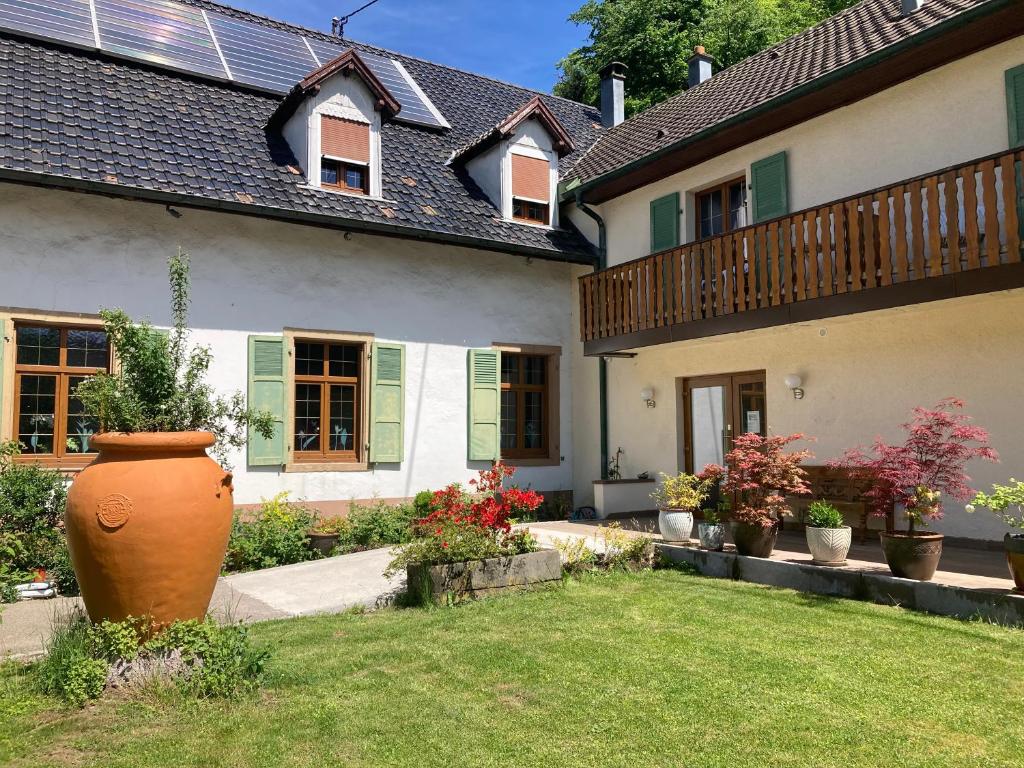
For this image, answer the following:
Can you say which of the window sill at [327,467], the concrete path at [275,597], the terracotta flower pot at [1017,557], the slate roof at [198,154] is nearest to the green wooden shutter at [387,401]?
the window sill at [327,467]

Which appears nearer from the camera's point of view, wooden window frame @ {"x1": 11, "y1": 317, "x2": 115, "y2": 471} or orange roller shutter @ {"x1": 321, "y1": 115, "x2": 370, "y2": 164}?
wooden window frame @ {"x1": 11, "y1": 317, "x2": 115, "y2": 471}

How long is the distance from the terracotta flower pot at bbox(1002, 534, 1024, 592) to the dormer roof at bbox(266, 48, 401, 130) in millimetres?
9749

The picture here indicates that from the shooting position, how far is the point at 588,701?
4297mm

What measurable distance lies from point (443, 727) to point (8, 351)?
24.9 feet

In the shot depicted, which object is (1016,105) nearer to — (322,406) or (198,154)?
(322,406)

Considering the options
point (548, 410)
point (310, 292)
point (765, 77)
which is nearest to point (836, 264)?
point (765, 77)

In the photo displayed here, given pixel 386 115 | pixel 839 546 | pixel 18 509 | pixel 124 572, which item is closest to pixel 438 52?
pixel 386 115

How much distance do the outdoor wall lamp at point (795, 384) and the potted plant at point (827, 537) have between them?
315cm

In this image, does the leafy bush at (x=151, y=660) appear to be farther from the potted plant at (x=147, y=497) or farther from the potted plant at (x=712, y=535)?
the potted plant at (x=712, y=535)

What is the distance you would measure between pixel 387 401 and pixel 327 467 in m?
1.29

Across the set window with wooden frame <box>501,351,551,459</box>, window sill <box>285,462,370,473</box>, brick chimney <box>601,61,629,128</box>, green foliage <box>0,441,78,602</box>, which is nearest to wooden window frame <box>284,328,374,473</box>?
window sill <box>285,462,370,473</box>

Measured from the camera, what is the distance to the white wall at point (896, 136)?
838 cm

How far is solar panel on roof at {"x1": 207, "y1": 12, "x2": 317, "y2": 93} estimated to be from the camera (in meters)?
12.6

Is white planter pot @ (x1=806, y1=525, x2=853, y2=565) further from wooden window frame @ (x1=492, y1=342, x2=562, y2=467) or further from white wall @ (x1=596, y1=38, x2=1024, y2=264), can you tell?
wooden window frame @ (x1=492, y1=342, x2=562, y2=467)
